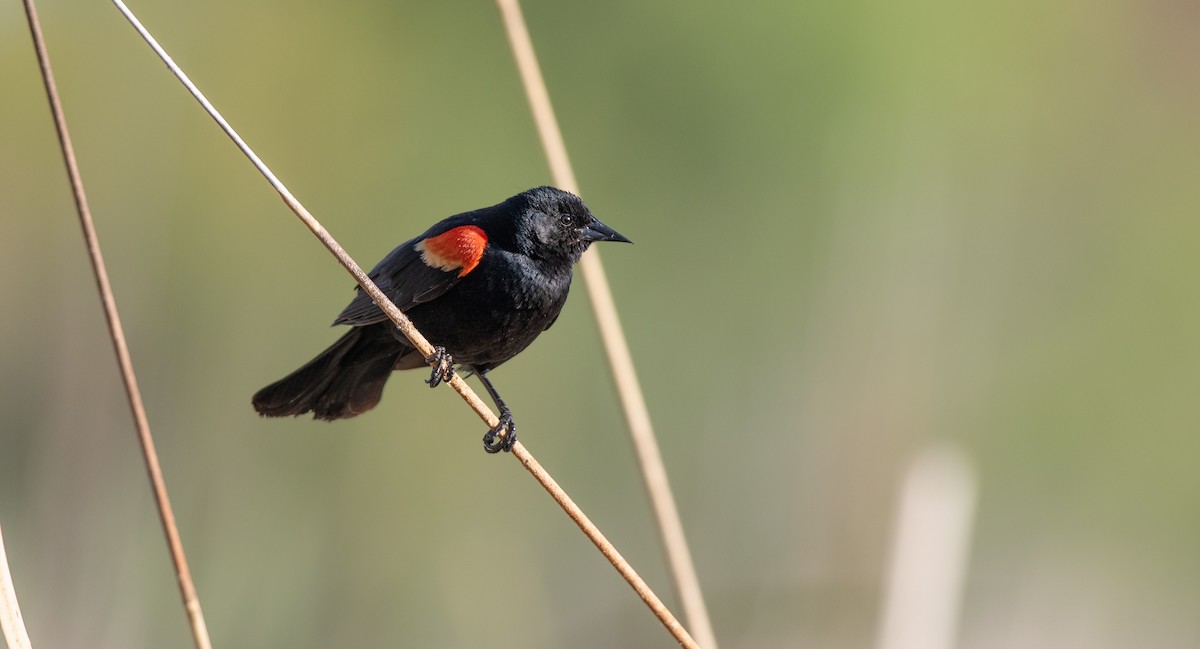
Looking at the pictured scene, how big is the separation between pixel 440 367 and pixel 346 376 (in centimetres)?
38

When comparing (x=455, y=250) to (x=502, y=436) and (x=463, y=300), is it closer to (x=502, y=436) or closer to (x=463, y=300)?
(x=463, y=300)

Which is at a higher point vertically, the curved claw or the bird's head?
the bird's head

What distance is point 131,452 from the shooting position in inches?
201

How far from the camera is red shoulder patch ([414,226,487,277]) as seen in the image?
254cm

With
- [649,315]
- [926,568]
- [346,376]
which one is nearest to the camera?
[346,376]

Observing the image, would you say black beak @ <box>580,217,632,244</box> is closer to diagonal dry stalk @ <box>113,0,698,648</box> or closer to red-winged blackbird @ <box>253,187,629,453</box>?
red-winged blackbird @ <box>253,187,629,453</box>

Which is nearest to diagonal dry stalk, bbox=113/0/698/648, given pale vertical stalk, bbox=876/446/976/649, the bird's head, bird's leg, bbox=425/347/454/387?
bird's leg, bbox=425/347/454/387

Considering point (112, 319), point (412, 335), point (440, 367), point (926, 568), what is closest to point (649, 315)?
point (926, 568)

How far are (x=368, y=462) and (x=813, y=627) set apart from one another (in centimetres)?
252

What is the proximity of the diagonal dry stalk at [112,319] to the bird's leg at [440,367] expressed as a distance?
650 millimetres

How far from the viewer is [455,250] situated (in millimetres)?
2561

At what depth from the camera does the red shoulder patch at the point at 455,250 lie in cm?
254

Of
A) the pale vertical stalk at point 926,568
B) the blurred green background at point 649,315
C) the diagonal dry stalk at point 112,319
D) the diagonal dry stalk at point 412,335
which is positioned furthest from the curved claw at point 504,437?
the blurred green background at point 649,315

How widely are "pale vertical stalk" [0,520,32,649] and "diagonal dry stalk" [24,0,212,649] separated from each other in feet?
0.93
